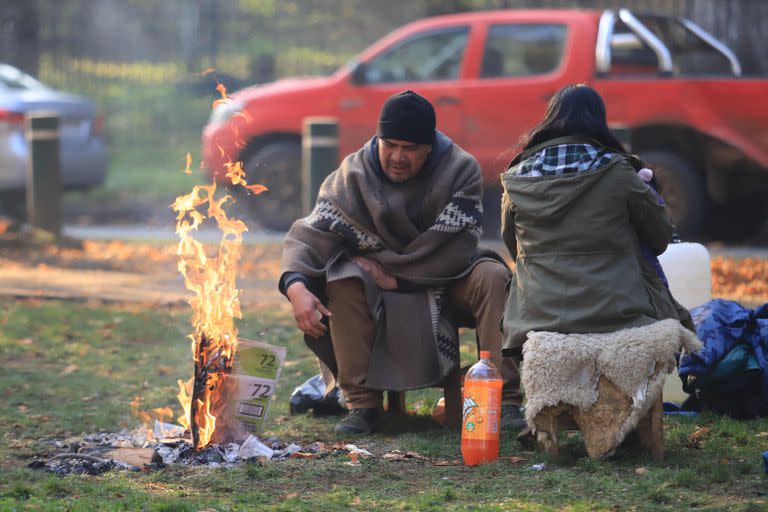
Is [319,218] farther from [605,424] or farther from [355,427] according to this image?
[605,424]

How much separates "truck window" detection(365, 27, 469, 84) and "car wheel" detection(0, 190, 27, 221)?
186 inches

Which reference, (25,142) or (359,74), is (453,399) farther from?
(25,142)

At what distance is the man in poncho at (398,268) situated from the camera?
555 cm

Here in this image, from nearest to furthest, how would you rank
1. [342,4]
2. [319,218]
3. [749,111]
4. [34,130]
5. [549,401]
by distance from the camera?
[549,401]
[319,218]
[749,111]
[34,130]
[342,4]

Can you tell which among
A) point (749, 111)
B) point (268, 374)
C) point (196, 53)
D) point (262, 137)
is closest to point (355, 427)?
point (268, 374)

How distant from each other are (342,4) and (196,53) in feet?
11.1

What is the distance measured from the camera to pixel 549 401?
4773mm

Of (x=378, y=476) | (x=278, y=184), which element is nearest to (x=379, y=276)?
(x=378, y=476)

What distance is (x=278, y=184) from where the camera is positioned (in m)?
12.5

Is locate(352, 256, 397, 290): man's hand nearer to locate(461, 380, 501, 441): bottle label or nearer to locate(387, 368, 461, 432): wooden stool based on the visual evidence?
locate(387, 368, 461, 432): wooden stool

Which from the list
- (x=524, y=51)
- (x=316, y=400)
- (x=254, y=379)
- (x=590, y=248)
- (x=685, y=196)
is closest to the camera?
(x=590, y=248)

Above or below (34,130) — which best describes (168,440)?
below

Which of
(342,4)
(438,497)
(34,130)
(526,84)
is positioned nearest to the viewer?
(438,497)

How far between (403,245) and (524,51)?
6658mm
